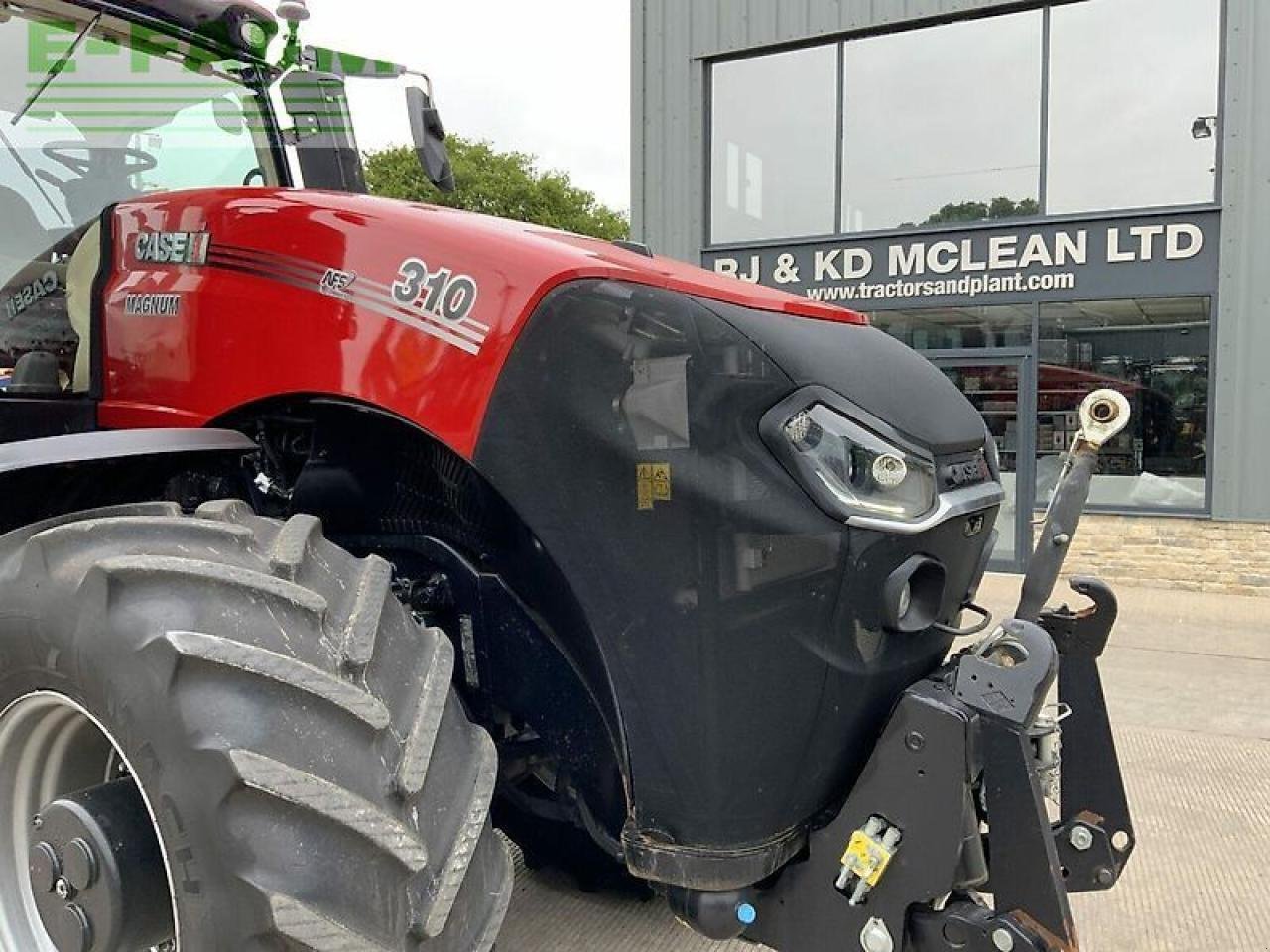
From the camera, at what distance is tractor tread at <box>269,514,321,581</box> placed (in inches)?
64.8

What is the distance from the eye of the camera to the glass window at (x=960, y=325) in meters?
9.67

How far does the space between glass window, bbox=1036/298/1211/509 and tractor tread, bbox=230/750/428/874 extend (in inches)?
333

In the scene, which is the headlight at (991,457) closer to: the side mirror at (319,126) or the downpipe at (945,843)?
the downpipe at (945,843)

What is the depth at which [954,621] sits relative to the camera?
2.16 metres

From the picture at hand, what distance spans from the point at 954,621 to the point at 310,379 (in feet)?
4.45

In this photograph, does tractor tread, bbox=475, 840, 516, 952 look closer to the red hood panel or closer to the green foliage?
the red hood panel

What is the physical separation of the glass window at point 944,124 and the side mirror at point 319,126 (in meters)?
7.89

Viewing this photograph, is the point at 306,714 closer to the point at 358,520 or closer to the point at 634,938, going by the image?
the point at 358,520

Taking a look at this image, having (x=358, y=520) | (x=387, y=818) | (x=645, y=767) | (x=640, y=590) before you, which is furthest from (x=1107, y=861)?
(x=358, y=520)

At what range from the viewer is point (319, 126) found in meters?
3.07

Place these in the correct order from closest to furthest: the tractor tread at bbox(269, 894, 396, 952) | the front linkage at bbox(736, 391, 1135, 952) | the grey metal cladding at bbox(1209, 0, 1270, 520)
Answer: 1. the tractor tread at bbox(269, 894, 396, 952)
2. the front linkage at bbox(736, 391, 1135, 952)
3. the grey metal cladding at bbox(1209, 0, 1270, 520)

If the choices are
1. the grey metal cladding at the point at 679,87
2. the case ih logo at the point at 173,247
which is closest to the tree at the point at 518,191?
the grey metal cladding at the point at 679,87

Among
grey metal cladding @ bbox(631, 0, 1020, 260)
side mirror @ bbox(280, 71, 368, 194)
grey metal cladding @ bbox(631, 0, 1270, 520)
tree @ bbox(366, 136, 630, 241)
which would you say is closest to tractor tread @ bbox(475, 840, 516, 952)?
side mirror @ bbox(280, 71, 368, 194)

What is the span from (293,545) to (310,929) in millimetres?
574
